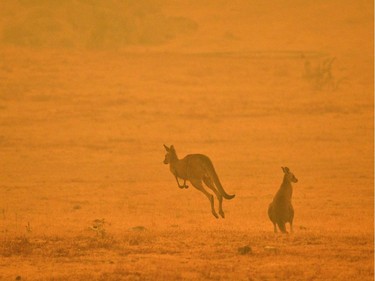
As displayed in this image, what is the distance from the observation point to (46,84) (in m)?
33.2

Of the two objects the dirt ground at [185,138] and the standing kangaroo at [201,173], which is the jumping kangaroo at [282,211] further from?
the standing kangaroo at [201,173]

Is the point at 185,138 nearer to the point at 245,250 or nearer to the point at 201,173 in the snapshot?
the point at 201,173

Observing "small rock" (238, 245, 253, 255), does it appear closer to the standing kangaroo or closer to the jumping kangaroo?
the jumping kangaroo

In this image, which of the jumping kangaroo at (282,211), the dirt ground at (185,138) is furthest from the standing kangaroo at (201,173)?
the jumping kangaroo at (282,211)

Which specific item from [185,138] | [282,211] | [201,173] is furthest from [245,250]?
[185,138]

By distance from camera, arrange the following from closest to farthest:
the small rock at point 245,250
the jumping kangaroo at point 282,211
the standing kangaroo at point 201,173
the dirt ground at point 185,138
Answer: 1. the small rock at point 245,250
2. the dirt ground at point 185,138
3. the jumping kangaroo at point 282,211
4. the standing kangaroo at point 201,173

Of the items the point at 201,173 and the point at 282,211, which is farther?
the point at 201,173

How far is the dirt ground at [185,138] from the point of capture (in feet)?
33.7

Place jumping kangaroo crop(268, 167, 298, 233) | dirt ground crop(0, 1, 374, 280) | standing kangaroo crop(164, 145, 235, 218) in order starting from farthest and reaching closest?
standing kangaroo crop(164, 145, 235, 218)
jumping kangaroo crop(268, 167, 298, 233)
dirt ground crop(0, 1, 374, 280)

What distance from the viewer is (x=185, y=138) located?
83.6 feet

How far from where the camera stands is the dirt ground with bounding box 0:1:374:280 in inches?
404

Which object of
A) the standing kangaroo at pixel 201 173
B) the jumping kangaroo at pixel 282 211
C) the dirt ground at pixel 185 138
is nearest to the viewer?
the dirt ground at pixel 185 138

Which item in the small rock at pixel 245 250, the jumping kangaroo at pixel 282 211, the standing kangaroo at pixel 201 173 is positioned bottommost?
the small rock at pixel 245 250

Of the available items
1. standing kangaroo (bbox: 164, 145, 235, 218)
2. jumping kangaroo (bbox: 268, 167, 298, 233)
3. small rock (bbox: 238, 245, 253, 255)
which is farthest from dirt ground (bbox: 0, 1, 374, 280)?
standing kangaroo (bbox: 164, 145, 235, 218)
